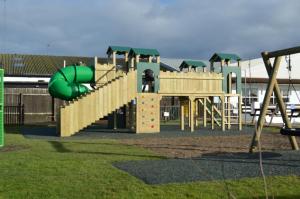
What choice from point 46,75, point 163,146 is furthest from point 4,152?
point 46,75

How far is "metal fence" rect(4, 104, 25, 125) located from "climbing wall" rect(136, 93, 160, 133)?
12.2 meters

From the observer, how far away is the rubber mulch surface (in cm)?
816

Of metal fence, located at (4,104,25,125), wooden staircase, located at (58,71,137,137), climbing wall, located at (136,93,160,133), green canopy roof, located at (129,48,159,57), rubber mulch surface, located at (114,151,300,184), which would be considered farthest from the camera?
metal fence, located at (4,104,25,125)

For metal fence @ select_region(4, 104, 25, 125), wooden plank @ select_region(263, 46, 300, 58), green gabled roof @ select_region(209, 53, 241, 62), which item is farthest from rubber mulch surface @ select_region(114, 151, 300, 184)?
metal fence @ select_region(4, 104, 25, 125)

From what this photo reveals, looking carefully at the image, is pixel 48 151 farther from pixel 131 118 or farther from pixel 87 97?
pixel 131 118

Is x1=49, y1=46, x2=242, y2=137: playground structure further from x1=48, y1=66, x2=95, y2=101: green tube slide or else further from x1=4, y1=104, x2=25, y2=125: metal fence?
x1=4, y1=104, x2=25, y2=125: metal fence

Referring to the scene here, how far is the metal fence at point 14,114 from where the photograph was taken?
1200 inches

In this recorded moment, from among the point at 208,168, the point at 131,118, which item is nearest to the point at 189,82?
the point at 131,118

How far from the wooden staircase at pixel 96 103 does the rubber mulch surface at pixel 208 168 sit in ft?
31.7

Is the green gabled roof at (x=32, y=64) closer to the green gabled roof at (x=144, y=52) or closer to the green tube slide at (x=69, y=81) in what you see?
the green tube slide at (x=69, y=81)

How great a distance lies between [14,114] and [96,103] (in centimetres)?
1272

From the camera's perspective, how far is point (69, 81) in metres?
22.5

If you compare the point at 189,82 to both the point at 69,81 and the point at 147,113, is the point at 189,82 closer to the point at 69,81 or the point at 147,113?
the point at 147,113

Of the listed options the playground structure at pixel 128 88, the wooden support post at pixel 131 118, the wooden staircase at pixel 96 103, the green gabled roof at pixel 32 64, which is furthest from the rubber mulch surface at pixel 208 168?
the green gabled roof at pixel 32 64
